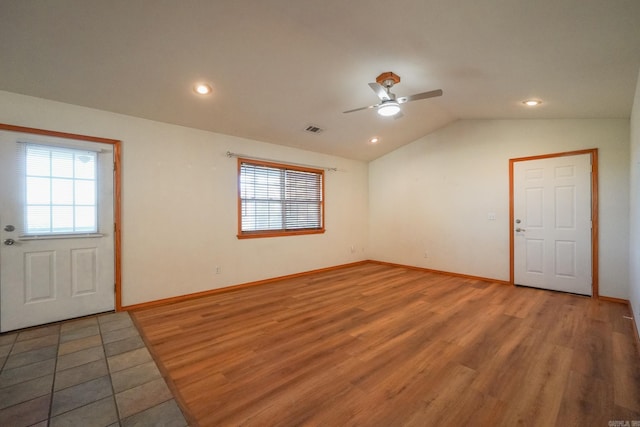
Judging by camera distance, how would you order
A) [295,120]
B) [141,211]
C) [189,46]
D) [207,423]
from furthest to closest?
[295,120]
[141,211]
[189,46]
[207,423]

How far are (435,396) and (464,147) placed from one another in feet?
14.6

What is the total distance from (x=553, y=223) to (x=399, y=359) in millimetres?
3652

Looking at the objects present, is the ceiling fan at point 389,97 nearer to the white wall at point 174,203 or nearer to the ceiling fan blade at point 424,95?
the ceiling fan blade at point 424,95

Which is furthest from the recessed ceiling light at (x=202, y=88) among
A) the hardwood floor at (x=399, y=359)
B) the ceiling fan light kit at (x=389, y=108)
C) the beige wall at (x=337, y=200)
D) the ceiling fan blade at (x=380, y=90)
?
the hardwood floor at (x=399, y=359)

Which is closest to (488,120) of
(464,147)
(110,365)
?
(464,147)

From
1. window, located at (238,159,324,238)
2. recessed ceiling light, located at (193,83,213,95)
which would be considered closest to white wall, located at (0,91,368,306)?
window, located at (238,159,324,238)

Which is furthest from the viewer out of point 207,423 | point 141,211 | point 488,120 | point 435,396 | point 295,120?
point 488,120

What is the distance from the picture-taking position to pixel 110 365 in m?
2.23

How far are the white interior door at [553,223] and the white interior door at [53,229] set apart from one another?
6.05 meters

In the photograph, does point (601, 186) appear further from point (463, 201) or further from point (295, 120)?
point (295, 120)

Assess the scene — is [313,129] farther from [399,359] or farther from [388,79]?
[399,359]

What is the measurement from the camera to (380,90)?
9.05 ft

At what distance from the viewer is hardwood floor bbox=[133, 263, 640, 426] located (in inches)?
65.6

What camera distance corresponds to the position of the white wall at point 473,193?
3664 millimetres
